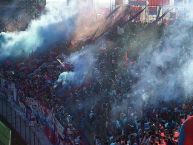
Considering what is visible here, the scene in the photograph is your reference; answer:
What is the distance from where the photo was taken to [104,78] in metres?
20.8

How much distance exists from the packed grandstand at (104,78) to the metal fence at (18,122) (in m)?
0.32

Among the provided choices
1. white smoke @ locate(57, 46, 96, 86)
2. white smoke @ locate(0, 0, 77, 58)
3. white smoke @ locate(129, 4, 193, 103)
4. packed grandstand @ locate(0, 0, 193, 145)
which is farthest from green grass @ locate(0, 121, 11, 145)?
white smoke @ locate(0, 0, 77, 58)

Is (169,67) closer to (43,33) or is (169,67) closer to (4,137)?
(4,137)

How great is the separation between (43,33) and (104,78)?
1353 centimetres

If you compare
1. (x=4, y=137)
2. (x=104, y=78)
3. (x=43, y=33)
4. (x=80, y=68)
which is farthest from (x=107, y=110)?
(x=43, y=33)

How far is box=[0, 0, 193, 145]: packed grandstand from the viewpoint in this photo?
16.0 meters

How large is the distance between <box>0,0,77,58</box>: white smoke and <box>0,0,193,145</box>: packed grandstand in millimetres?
77

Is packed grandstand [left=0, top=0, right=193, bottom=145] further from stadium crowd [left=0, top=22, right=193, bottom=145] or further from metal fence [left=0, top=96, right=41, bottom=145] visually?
metal fence [left=0, top=96, right=41, bottom=145]

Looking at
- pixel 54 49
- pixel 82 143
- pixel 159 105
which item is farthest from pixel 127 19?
pixel 82 143

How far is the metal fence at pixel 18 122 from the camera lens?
703 inches

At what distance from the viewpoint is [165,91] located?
1823cm

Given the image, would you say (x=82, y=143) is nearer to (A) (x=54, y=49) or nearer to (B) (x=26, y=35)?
(A) (x=54, y=49)

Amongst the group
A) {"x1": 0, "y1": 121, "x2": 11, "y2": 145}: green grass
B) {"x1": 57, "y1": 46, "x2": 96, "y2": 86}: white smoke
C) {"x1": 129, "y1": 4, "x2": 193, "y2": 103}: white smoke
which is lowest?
{"x1": 57, "y1": 46, "x2": 96, "y2": 86}: white smoke

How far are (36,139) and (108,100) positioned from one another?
339cm
